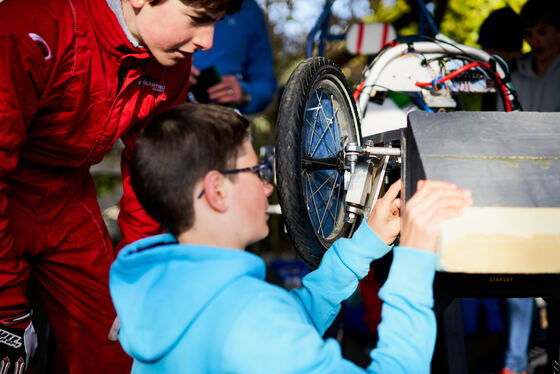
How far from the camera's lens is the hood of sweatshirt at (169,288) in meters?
1.10

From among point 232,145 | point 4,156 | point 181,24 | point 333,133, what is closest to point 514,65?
point 333,133

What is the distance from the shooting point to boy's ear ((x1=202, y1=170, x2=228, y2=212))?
4.00 ft

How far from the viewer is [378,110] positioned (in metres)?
2.59

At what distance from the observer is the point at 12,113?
1.47 metres

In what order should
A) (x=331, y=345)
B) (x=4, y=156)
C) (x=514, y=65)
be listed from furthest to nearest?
(x=514, y=65) → (x=4, y=156) → (x=331, y=345)

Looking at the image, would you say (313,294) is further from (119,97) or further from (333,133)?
(119,97)

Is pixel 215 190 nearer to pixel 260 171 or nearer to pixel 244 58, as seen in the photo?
pixel 260 171

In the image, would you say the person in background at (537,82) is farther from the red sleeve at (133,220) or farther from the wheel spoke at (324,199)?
the red sleeve at (133,220)

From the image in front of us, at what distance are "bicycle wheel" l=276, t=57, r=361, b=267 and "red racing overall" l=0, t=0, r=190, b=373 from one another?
557 mm

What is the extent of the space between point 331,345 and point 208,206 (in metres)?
0.41

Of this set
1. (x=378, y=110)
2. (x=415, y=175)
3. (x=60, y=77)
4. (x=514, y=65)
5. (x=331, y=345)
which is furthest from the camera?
(x=514, y=65)

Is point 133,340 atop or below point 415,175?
below

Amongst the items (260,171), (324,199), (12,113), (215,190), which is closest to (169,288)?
(215,190)

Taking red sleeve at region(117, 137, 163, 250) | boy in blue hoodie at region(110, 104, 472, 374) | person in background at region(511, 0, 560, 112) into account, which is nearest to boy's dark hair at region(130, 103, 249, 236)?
boy in blue hoodie at region(110, 104, 472, 374)
